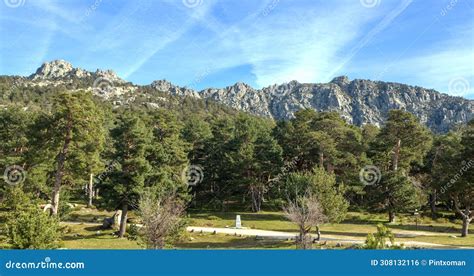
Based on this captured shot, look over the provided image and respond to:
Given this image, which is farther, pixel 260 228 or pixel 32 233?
pixel 260 228

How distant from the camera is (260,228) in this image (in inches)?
1555

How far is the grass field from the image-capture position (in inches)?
1154

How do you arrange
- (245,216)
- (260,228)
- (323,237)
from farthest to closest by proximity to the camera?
(245,216) → (260,228) → (323,237)

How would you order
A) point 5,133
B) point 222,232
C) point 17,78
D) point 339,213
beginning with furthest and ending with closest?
point 17,78 → point 5,133 → point 222,232 → point 339,213

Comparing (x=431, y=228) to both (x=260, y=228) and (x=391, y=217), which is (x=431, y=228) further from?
(x=260, y=228)

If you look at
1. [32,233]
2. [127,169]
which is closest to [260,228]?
[127,169]

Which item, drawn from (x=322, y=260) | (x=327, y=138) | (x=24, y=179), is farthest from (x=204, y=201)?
(x=322, y=260)

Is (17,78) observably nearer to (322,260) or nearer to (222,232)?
(222,232)

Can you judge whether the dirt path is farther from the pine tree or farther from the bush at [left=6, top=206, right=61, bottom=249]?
the bush at [left=6, top=206, right=61, bottom=249]

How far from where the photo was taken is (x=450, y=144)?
51.1 meters

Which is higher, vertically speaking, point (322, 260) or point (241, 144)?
point (241, 144)

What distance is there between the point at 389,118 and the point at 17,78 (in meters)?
170

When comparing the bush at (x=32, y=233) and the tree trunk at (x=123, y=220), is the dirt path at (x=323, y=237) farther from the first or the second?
the bush at (x=32, y=233)

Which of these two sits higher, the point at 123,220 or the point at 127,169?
the point at 127,169
